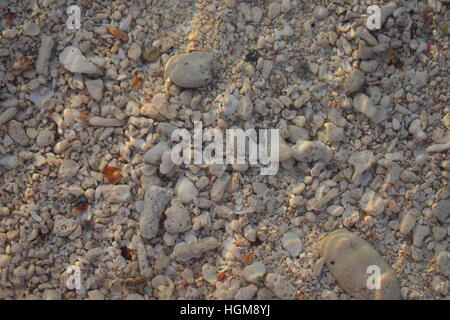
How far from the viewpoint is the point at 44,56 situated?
2.20 m

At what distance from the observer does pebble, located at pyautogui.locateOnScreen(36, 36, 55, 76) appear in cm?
220

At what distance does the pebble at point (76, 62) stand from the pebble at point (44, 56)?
0.07m

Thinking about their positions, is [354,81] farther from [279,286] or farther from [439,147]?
[279,286]

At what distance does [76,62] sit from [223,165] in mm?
859

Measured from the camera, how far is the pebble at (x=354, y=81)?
214 cm

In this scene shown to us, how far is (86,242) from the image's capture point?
210 centimetres

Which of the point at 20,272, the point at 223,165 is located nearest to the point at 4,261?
the point at 20,272

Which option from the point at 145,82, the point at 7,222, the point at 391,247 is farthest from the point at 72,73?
the point at 391,247

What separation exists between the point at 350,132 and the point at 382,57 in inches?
15.5
